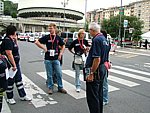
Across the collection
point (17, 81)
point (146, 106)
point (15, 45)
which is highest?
point (15, 45)

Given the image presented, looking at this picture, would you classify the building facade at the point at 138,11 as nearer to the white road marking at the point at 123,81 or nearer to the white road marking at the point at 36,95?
the white road marking at the point at 123,81

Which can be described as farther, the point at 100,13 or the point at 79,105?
the point at 100,13

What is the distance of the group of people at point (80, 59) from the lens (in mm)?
4805

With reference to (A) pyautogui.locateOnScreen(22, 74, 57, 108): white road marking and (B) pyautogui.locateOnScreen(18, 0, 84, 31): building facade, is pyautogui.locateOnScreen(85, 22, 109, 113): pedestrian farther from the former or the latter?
(B) pyautogui.locateOnScreen(18, 0, 84, 31): building facade

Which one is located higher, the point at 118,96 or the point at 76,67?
the point at 76,67

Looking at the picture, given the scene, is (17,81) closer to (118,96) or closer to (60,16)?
(118,96)

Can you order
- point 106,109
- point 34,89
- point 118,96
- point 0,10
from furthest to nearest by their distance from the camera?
point 0,10, point 34,89, point 118,96, point 106,109

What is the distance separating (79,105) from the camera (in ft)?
20.3

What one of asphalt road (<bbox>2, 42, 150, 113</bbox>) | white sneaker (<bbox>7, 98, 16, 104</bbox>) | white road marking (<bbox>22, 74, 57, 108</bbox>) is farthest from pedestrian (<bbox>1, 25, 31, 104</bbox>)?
white road marking (<bbox>22, 74, 57, 108</bbox>)

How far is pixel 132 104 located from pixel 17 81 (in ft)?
9.28

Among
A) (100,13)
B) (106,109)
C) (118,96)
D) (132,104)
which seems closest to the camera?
(106,109)

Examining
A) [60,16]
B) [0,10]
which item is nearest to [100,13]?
[60,16]

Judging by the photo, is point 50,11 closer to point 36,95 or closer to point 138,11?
point 138,11

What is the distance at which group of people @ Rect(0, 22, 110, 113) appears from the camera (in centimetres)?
480
